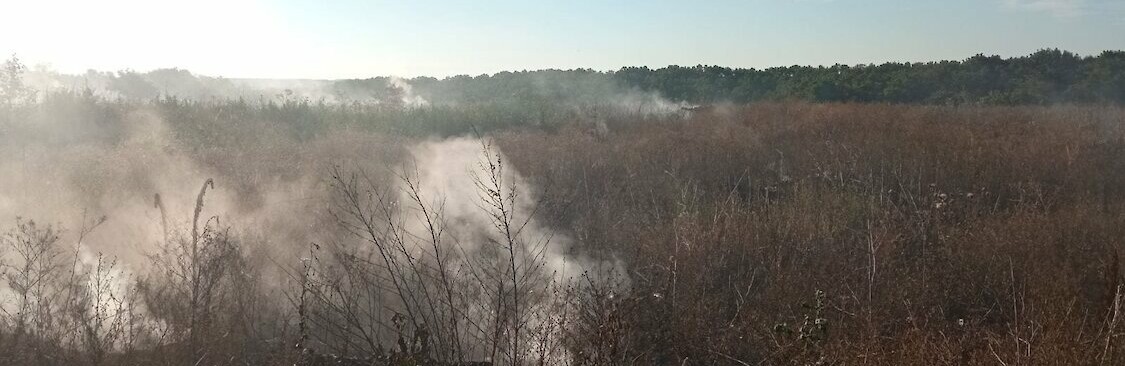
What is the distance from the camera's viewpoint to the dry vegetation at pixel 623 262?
4.53 meters

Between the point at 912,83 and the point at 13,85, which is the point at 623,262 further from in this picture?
the point at 912,83

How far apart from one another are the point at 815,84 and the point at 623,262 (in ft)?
68.2

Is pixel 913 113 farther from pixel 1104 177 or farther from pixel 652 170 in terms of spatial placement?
pixel 652 170

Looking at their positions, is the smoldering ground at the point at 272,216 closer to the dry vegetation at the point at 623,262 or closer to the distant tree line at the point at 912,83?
the dry vegetation at the point at 623,262

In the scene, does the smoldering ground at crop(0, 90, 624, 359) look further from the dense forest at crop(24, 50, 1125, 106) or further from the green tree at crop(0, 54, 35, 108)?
the dense forest at crop(24, 50, 1125, 106)

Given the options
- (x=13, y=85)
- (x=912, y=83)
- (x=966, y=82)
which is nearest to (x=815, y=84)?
(x=912, y=83)

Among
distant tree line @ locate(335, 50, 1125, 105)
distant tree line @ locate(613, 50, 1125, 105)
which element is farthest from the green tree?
distant tree line @ locate(613, 50, 1125, 105)

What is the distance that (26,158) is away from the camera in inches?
362

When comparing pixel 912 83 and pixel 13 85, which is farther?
pixel 912 83

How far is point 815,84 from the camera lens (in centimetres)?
2562

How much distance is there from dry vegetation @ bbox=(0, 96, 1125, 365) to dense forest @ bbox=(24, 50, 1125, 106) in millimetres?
8800

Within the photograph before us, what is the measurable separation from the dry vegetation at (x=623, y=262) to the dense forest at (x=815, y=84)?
8.80 meters

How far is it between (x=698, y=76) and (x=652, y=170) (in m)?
23.5

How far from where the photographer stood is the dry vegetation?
4.53 meters
